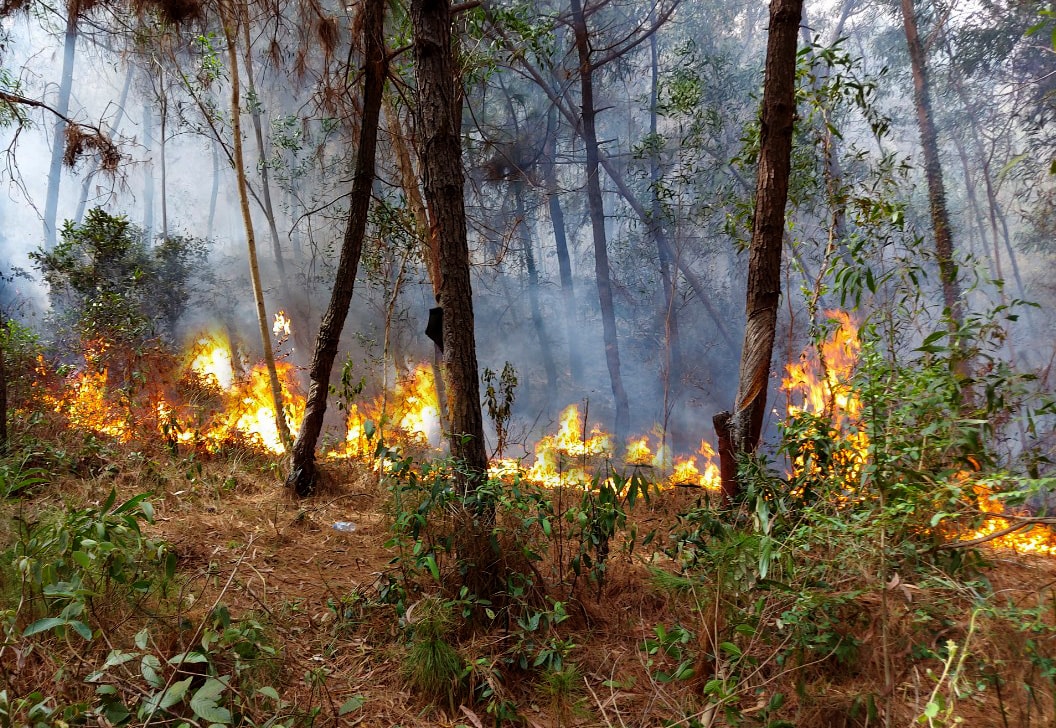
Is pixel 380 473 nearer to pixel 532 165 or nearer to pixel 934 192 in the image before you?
pixel 934 192

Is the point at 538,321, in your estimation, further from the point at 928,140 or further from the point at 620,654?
the point at 620,654

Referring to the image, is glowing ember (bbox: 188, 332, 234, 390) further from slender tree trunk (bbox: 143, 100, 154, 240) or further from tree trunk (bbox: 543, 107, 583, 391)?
tree trunk (bbox: 543, 107, 583, 391)

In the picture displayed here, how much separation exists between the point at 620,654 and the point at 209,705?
1795 millimetres

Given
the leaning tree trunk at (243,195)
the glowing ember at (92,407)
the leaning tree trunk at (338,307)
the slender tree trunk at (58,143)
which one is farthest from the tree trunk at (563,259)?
the slender tree trunk at (58,143)

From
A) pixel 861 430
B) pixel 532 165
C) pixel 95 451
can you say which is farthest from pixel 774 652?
pixel 532 165

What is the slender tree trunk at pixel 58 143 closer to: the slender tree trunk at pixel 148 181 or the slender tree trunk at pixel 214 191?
the slender tree trunk at pixel 148 181

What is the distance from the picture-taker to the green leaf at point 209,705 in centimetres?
202

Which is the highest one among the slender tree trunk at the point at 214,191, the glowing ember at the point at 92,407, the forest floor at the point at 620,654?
the slender tree trunk at the point at 214,191

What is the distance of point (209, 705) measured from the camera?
2045 millimetres

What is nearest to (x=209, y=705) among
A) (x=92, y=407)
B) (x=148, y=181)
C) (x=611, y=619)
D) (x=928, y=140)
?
(x=611, y=619)

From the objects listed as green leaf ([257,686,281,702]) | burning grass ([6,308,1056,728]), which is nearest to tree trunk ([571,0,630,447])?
burning grass ([6,308,1056,728])

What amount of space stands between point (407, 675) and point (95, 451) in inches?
183

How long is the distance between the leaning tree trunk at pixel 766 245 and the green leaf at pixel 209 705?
284cm

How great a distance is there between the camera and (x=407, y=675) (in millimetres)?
Result: 2812
